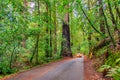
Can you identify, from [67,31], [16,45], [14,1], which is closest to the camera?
[14,1]

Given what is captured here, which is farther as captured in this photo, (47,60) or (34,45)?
(47,60)

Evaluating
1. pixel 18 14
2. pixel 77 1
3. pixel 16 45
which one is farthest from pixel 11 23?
pixel 77 1

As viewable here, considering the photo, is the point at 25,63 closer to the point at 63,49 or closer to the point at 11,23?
the point at 11,23

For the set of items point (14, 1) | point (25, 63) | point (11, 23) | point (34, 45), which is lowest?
point (25, 63)

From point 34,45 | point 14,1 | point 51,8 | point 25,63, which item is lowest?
point 25,63

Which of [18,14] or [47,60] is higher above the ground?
[18,14]

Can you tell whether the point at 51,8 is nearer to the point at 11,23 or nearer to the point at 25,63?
the point at 25,63

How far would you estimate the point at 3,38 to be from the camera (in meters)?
12.8

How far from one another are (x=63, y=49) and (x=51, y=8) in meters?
9.17

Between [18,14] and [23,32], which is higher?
[18,14]

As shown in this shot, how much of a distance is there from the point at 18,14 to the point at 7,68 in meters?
4.18

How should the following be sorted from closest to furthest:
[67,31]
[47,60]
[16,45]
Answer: [16,45] < [47,60] < [67,31]

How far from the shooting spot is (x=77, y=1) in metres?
12.6

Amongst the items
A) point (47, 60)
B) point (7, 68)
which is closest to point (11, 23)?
point (7, 68)
